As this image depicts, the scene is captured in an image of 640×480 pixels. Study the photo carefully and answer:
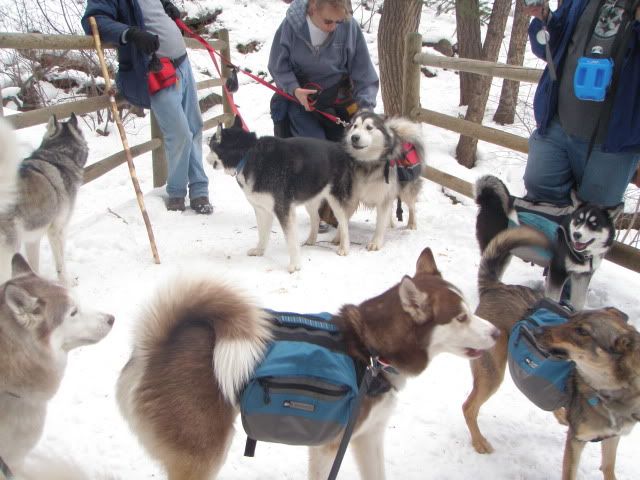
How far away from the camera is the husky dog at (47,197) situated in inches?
137

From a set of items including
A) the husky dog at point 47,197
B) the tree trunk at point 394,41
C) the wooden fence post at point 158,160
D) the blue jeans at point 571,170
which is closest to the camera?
the blue jeans at point 571,170

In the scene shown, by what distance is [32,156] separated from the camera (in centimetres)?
402

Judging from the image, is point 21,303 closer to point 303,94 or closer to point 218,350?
point 218,350

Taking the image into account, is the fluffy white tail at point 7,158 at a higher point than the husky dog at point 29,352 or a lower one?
higher

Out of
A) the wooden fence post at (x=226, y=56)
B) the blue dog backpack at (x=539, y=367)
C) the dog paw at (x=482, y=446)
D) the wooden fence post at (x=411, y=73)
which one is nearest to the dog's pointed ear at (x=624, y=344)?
the blue dog backpack at (x=539, y=367)

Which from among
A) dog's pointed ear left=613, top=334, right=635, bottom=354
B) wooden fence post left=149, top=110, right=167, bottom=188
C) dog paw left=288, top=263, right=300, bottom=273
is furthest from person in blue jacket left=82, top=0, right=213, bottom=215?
dog's pointed ear left=613, top=334, right=635, bottom=354

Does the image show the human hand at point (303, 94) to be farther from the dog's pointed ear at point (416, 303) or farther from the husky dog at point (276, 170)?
the dog's pointed ear at point (416, 303)

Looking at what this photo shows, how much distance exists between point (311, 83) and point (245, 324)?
3.81 m

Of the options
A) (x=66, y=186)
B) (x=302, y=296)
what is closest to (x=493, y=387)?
(x=302, y=296)

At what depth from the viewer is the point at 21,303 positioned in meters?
1.98

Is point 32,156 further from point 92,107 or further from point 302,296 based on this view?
point 302,296

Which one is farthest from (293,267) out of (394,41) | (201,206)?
(394,41)

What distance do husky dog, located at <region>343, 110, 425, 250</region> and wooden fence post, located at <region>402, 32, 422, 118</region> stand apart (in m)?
1.11

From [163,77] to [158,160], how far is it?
1543mm
